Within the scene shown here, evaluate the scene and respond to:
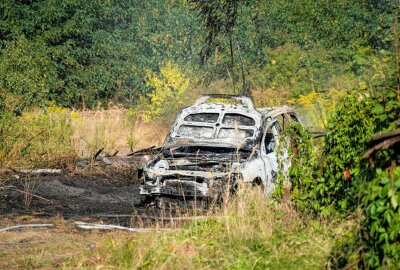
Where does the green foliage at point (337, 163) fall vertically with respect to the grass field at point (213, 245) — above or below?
above

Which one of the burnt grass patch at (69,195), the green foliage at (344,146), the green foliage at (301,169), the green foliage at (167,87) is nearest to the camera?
the green foliage at (344,146)

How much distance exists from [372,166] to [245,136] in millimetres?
8533

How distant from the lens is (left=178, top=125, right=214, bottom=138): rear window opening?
53.3 ft

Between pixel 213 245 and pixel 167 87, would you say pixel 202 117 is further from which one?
pixel 167 87

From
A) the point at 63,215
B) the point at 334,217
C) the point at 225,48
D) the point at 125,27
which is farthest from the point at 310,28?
the point at 334,217

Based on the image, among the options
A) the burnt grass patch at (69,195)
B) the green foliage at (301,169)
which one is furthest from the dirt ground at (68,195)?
the green foliage at (301,169)

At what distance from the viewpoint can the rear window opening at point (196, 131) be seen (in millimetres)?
16250

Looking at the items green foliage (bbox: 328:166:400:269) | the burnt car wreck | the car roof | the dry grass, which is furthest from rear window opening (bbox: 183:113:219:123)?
Answer: green foliage (bbox: 328:166:400:269)

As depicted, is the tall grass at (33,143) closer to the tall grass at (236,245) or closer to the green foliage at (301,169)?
the green foliage at (301,169)

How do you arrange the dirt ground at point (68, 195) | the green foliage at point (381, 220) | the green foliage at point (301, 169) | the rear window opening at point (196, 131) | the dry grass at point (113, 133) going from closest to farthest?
the green foliage at point (381, 220), the green foliage at point (301, 169), the dirt ground at point (68, 195), the rear window opening at point (196, 131), the dry grass at point (113, 133)

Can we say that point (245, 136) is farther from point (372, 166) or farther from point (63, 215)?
point (372, 166)

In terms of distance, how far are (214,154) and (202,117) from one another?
154 centimetres

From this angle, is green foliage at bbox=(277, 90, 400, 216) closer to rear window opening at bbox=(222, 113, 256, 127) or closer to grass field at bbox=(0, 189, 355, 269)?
grass field at bbox=(0, 189, 355, 269)

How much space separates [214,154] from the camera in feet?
50.3
